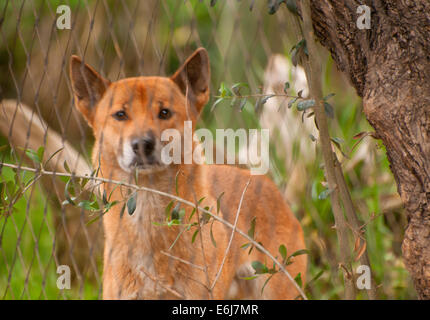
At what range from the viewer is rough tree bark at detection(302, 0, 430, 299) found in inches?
69.7

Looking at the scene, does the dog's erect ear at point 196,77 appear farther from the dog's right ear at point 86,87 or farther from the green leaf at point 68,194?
the green leaf at point 68,194

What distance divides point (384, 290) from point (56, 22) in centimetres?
256

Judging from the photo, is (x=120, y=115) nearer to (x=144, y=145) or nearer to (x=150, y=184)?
(x=144, y=145)

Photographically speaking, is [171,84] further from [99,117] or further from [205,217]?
[205,217]

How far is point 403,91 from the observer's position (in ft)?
5.83

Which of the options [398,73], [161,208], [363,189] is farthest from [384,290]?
[398,73]

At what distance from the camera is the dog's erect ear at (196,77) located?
280 cm

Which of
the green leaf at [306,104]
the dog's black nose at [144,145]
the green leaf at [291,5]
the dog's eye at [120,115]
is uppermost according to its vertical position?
the dog's eye at [120,115]

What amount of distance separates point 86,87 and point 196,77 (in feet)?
1.90

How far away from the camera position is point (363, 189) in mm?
4262

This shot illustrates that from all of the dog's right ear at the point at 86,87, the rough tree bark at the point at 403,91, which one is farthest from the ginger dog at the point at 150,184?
the rough tree bark at the point at 403,91

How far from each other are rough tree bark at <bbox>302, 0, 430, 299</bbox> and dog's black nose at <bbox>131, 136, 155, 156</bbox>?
109 cm

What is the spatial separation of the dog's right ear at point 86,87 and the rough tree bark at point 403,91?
1.31 metres

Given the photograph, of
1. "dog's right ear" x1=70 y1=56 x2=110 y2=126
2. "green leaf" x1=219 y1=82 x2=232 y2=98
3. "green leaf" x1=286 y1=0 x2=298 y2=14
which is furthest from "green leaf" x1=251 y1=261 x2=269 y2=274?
"dog's right ear" x1=70 y1=56 x2=110 y2=126
